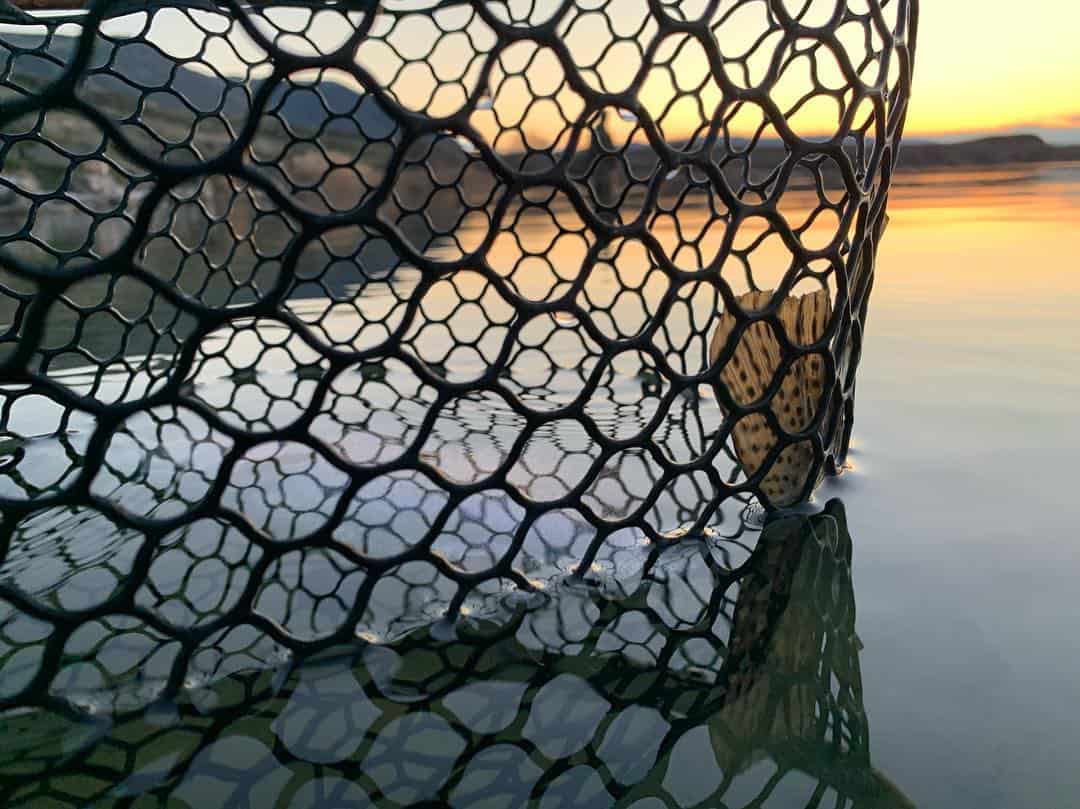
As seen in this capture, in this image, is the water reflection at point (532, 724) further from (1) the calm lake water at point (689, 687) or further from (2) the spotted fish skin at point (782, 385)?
(2) the spotted fish skin at point (782, 385)

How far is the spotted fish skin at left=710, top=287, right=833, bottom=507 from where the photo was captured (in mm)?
654

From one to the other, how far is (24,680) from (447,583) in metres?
0.26

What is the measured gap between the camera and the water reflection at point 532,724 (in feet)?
1.27

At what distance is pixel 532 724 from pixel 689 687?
98 mm

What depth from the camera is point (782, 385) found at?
0.69m

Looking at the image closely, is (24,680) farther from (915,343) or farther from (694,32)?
(915,343)

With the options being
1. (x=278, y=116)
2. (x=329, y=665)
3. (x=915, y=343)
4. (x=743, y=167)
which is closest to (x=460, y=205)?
(x=278, y=116)

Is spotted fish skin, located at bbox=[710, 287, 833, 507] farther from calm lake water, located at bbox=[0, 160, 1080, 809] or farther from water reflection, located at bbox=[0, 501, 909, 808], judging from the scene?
water reflection, located at bbox=[0, 501, 909, 808]

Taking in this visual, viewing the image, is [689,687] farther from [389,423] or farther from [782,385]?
[389,423]

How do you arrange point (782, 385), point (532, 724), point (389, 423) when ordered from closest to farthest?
1. point (532, 724)
2. point (782, 385)
3. point (389, 423)

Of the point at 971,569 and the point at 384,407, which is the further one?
the point at 384,407

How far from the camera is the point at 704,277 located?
55 centimetres

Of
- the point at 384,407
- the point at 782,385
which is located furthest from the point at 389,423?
the point at 782,385

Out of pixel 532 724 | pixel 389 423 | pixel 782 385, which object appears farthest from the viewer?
pixel 389 423
